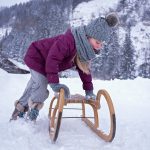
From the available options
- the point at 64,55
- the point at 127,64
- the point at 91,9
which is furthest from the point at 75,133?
the point at 91,9

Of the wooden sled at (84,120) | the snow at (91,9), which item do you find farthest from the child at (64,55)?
the snow at (91,9)

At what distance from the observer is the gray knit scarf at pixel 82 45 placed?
378 centimetres

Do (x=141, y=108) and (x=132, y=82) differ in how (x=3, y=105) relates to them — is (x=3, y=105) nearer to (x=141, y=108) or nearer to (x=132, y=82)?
(x=141, y=108)

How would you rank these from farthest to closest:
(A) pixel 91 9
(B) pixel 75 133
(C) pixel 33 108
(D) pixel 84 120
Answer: (A) pixel 91 9 → (D) pixel 84 120 → (C) pixel 33 108 → (B) pixel 75 133

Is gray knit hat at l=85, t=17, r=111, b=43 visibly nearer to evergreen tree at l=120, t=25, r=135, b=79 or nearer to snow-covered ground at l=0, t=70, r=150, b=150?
snow-covered ground at l=0, t=70, r=150, b=150

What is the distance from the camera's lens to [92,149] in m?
3.30

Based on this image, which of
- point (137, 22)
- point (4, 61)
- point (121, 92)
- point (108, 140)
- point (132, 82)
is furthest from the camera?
point (137, 22)

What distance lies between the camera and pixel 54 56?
3.63 m

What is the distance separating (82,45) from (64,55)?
0.80 ft

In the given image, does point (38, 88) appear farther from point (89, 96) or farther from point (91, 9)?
point (91, 9)

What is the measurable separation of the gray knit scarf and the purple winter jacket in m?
0.05

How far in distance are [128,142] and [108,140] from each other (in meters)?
0.22

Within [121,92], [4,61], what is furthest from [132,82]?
[4,61]

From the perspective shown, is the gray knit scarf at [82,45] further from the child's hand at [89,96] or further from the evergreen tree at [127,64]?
the evergreen tree at [127,64]
